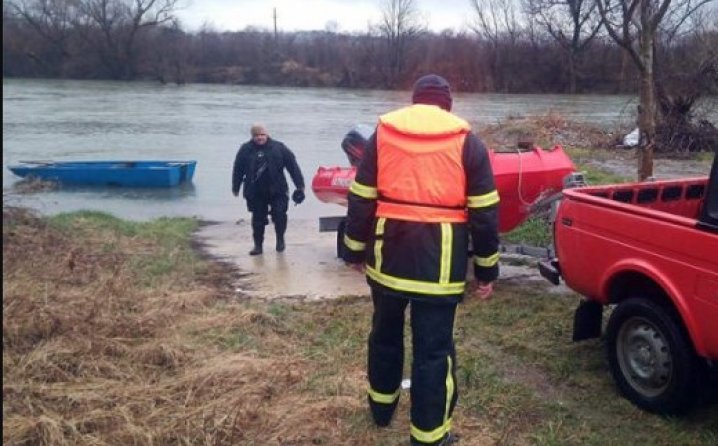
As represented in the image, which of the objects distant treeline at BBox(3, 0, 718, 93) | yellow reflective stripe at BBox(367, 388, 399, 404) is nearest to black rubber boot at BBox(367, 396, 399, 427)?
yellow reflective stripe at BBox(367, 388, 399, 404)

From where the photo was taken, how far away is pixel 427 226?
3.66 metres

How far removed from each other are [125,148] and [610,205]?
22.6m

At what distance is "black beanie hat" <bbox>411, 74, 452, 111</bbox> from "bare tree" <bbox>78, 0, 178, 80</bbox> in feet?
232

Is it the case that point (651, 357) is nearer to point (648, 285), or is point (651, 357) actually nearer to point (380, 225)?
point (648, 285)

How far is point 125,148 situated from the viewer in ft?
82.6

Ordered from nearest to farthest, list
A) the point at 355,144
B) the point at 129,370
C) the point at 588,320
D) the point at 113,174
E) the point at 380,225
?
the point at 380,225 < the point at 129,370 < the point at 588,320 < the point at 355,144 < the point at 113,174

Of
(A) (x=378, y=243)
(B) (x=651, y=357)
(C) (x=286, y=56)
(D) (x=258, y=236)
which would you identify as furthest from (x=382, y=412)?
(C) (x=286, y=56)

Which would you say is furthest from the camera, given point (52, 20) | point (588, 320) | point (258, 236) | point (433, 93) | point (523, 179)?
point (52, 20)

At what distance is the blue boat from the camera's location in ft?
56.1

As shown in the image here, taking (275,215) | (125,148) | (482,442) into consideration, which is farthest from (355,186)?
(125,148)

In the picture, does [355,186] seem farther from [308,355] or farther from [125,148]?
[125,148]

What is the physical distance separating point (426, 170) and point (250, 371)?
193 centimetres

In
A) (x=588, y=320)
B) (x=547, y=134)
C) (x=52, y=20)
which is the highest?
(x=52, y=20)

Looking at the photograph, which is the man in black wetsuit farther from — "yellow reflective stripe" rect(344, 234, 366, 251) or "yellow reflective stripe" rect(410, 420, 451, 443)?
Result: "yellow reflective stripe" rect(410, 420, 451, 443)
